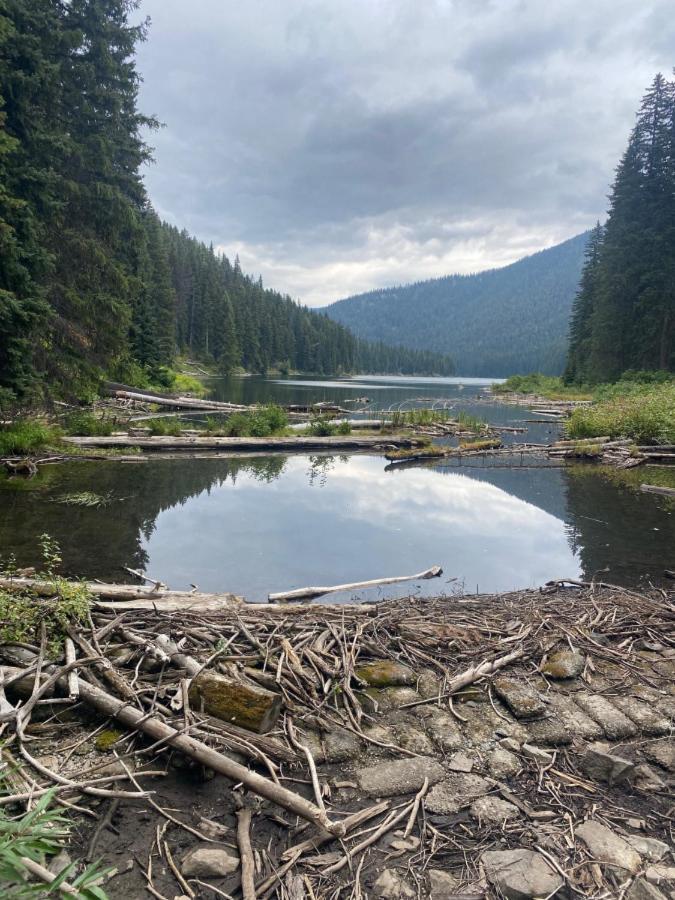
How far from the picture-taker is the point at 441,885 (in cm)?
240

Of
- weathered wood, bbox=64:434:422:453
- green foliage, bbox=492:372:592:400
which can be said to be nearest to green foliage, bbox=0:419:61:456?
weathered wood, bbox=64:434:422:453

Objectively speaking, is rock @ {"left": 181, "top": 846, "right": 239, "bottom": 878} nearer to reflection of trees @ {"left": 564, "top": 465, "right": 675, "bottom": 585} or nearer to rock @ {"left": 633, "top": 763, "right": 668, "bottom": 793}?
rock @ {"left": 633, "top": 763, "right": 668, "bottom": 793}

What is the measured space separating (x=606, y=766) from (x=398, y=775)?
1351mm

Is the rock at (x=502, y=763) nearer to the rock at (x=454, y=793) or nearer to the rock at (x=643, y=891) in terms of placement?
the rock at (x=454, y=793)

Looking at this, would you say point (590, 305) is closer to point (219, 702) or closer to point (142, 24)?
point (142, 24)

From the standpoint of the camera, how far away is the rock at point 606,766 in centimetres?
319

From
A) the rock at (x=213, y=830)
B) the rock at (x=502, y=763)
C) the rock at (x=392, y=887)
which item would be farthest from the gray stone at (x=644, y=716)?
the rock at (x=213, y=830)

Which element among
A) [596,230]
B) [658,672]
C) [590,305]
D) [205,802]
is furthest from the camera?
[596,230]

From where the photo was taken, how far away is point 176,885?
2324 mm


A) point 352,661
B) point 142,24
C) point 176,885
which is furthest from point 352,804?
point 142,24

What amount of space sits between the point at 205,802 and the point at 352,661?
64.6 inches

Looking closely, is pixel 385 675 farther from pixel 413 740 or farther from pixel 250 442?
pixel 250 442

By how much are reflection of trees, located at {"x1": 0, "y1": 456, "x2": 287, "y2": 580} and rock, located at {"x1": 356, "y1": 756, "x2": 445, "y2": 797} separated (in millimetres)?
4883

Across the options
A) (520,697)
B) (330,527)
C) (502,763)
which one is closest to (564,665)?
(520,697)
